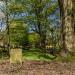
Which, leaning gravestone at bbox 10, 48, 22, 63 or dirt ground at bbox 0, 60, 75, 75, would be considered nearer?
dirt ground at bbox 0, 60, 75, 75

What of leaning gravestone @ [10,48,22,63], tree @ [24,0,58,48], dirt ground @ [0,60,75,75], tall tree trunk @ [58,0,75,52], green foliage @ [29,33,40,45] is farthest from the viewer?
green foliage @ [29,33,40,45]

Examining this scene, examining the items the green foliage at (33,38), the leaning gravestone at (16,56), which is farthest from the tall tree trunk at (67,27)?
the green foliage at (33,38)

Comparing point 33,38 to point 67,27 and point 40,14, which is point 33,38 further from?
point 67,27

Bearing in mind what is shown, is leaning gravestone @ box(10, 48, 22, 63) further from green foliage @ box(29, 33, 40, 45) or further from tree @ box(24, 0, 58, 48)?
green foliage @ box(29, 33, 40, 45)

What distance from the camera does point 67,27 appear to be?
16812 mm

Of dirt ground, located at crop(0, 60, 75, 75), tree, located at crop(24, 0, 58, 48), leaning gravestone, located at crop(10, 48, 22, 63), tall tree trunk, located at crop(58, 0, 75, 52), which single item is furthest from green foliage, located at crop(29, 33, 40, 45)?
dirt ground, located at crop(0, 60, 75, 75)

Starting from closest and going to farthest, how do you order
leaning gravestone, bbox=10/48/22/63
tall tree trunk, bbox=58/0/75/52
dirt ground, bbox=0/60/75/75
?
dirt ground, bbox=0/60/75/75 → leaning gravestone, bbox=10/48/22/63 → tall tree trunk, bbox=58/0/75/52

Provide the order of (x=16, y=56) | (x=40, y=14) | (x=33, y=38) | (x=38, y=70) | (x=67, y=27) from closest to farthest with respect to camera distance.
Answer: (x=38, y=70)
(x=16, y=56)
(x=67, y=27)
(x=40, y=14)
(x=33, y=38)

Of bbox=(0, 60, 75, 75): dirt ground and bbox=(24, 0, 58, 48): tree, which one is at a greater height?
bbox=(24, 0, 58, 48): tree

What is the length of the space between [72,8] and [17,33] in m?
13.8

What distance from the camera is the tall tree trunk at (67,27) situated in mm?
16688

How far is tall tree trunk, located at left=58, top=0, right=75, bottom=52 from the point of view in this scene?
54.7 feet

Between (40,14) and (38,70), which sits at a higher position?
(40,14)

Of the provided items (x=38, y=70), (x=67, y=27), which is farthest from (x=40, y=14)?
(x=38, y=70)
